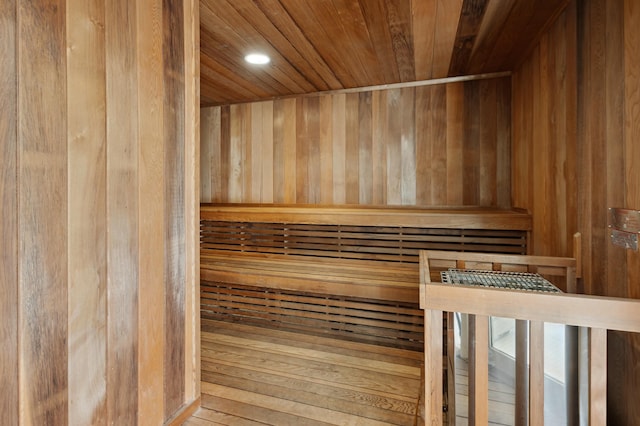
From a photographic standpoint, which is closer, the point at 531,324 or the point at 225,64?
the point at 531,324

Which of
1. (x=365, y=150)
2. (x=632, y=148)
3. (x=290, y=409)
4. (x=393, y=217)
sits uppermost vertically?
(x=365, y=150)

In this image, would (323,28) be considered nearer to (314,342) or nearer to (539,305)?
(539,305)

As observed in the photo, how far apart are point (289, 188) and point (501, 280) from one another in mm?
2300

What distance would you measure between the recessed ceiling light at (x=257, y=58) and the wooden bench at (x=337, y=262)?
1144 millimetres

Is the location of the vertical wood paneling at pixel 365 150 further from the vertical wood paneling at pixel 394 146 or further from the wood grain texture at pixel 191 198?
the wood grain texture at pixel 191 198

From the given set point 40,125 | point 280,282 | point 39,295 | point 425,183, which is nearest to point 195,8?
point 40,125

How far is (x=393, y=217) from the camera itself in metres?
2.46

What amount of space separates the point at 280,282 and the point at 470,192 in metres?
1.70

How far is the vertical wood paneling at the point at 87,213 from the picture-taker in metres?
0.98

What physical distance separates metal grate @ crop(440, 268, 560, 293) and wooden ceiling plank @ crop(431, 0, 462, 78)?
1.30 metres

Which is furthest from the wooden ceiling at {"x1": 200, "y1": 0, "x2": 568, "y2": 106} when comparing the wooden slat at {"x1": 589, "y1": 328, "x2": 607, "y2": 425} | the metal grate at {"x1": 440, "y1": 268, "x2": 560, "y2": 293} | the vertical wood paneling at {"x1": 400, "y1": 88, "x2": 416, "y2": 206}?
the wooden slat at {"x1": 589, "y1": 328, "x2": 607, "y2": 425}

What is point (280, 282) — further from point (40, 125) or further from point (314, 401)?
point (40, 125)

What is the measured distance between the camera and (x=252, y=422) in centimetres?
149

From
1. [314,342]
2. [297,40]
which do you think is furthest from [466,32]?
[314,342]
